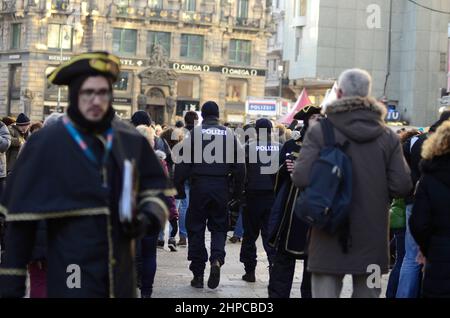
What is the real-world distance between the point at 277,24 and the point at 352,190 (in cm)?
7842

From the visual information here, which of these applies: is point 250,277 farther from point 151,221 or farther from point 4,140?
point 151,221

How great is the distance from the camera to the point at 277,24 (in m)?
84.3

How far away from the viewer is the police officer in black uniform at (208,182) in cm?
1186

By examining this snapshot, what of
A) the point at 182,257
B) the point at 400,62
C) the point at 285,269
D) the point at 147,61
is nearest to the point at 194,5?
the point at 147,61

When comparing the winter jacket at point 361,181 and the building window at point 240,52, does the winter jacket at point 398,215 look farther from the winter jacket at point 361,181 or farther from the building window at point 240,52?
the building window at point 240,52

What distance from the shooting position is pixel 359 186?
6.80 meters

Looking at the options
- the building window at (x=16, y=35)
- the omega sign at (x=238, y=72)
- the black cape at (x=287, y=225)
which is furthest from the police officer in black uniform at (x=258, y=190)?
the building window at (x=16, y=35)

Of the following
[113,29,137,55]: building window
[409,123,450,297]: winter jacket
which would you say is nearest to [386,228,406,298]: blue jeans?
[409,123,450,297]: winter jacket

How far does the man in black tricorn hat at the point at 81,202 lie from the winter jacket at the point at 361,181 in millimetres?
1470

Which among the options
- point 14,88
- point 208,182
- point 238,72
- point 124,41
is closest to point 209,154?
point 208,182

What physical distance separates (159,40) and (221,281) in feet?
219

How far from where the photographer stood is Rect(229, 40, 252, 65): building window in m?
80.6

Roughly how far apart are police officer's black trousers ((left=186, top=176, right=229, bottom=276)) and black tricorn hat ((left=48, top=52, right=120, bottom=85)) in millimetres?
6204

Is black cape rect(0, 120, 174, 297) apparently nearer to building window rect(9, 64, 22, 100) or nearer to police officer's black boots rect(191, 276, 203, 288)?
police officer's black boots rect(191, 276, 203, 288)
